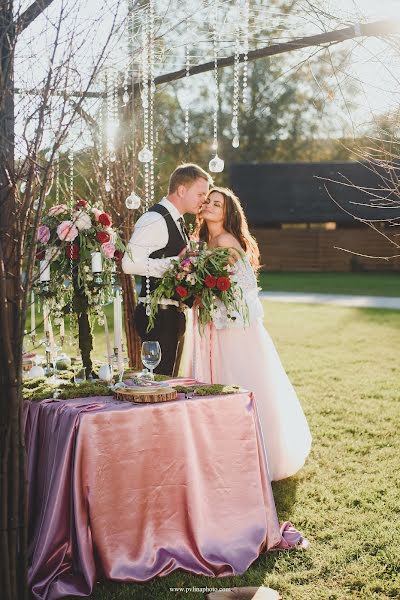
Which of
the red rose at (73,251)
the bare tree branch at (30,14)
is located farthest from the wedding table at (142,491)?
the bare tree branch at (30,14)

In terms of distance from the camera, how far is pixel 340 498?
5.09 metres

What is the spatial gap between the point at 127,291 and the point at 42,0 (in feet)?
13.0

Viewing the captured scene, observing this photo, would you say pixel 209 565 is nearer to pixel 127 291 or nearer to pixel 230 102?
pixel 127 291

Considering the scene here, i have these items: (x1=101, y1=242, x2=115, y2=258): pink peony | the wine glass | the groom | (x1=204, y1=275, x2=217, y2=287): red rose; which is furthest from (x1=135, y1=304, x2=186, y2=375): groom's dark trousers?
the wine glass

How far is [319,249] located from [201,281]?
93.3ft

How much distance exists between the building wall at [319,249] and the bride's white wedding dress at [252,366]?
26.6 m

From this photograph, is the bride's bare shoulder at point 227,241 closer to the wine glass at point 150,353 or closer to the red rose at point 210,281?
the red rose at point 210,281

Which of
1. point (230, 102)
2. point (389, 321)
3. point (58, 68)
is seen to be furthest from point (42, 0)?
point (230, 102)

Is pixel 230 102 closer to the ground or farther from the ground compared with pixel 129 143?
farther from the ground

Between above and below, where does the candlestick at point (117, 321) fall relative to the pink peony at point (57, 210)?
below

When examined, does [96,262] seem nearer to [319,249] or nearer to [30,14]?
[30,14]

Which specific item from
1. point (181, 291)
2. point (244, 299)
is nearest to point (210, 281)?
point (181, 291)

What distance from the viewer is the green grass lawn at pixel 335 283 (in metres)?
22.1

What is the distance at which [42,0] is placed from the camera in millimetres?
2811
